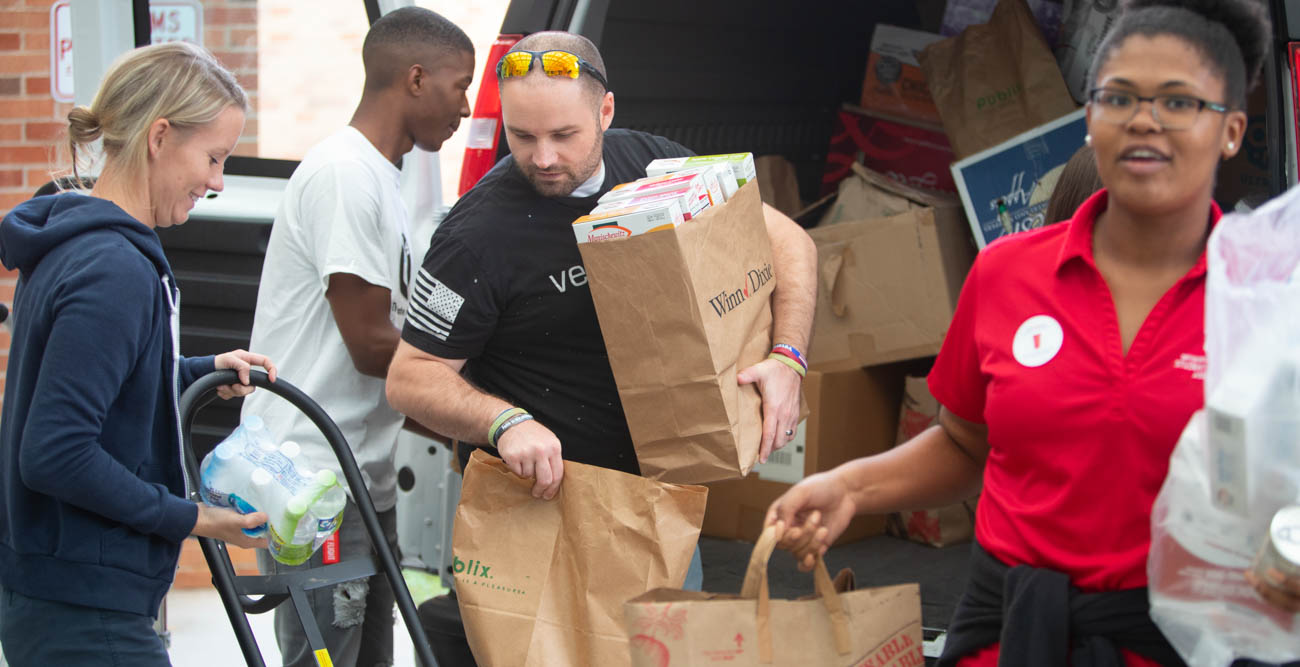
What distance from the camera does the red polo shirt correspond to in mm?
1382

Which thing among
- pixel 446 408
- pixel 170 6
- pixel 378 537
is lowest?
pixel 378 537

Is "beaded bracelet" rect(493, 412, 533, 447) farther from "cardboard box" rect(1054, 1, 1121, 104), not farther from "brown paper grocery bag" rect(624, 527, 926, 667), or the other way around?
"cardboard box" rect(1054, 1, 1121, 104)

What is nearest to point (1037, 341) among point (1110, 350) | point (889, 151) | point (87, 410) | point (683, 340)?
point (1110, 350)

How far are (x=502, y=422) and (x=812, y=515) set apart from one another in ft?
2.05

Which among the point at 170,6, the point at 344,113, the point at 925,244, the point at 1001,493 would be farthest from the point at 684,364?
the point at 344,113

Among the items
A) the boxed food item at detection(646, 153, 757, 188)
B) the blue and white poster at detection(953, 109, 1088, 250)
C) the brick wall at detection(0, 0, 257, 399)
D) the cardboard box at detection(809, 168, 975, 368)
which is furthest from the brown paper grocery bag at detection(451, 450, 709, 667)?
the brick wall at detection(0, 0, 257, 399)

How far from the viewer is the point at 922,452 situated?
67.5 inches

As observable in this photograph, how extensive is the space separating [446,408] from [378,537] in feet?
0.82

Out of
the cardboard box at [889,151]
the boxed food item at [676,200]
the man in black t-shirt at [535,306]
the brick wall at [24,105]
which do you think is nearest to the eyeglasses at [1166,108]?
the boxed food item at [676,200]

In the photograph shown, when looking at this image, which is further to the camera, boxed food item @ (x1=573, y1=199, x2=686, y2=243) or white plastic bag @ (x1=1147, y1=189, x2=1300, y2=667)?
boxed food item @ (x1=573, y1=199, x2=686, y2=243)

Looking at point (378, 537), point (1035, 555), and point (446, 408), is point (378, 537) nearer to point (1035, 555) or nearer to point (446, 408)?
point (446, 408)

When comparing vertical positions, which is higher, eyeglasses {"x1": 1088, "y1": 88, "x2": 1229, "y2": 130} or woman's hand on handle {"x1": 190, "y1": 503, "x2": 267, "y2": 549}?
eyeglasses {"x1": 1088, "y1": 88, "x2": 1229, "y2": 130}

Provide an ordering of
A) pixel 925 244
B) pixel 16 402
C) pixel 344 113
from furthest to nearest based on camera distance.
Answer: pixel 344 113, pixel 925 244, pixel 16 402

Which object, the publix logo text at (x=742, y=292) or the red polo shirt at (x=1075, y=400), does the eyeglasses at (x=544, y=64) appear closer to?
the publix logo text at (x=742, y=292)
